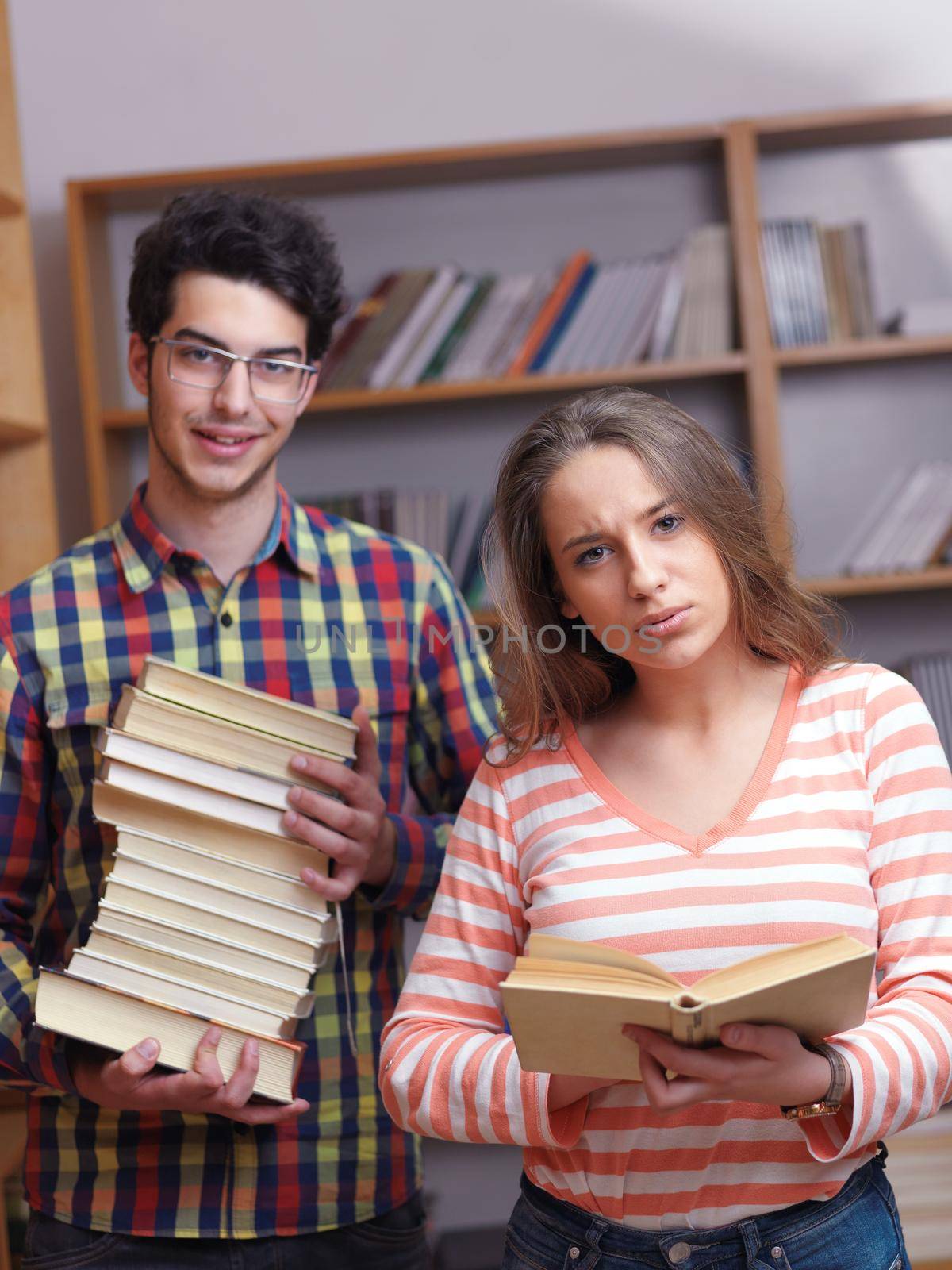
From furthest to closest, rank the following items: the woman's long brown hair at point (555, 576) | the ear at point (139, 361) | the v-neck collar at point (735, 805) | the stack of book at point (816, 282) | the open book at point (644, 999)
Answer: the stack of book at point (816, 282) → the ear at point (139, 361) → the woman's long brown hair at point (555, 576) → the v-neck collar at point (735, 805) → the open book at point (644, 999)

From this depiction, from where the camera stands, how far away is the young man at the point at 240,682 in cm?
A: 134

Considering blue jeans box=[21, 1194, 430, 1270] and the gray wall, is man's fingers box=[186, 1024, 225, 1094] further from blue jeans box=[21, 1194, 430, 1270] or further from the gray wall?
the gray wall

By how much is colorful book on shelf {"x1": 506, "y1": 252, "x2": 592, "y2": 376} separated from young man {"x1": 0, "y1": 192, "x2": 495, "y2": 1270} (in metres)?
1.22

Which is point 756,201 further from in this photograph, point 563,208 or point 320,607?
point 320,607

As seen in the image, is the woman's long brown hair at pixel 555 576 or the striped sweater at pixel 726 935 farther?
the woman's long brown hair at pixel 555 576

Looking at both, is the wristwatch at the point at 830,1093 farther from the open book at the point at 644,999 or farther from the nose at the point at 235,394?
the nose at the point at 235,394

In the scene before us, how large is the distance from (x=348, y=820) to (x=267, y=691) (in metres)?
0.24

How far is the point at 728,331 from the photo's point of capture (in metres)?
2.70

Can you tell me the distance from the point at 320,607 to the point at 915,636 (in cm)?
180

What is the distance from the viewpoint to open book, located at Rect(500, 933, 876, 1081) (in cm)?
84

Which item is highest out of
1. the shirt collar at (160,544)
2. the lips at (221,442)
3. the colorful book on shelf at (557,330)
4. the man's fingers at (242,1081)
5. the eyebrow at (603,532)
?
the colorful book on shelf at (557,330)

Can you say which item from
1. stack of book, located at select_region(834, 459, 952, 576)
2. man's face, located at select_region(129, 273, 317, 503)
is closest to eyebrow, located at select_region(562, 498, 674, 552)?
man's face, located at select_region(129, 273, 317, 503)

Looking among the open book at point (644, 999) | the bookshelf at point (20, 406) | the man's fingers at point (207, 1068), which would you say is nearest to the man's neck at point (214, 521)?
the man's fingers at point (207, 1068)

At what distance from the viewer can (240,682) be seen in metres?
1.47
